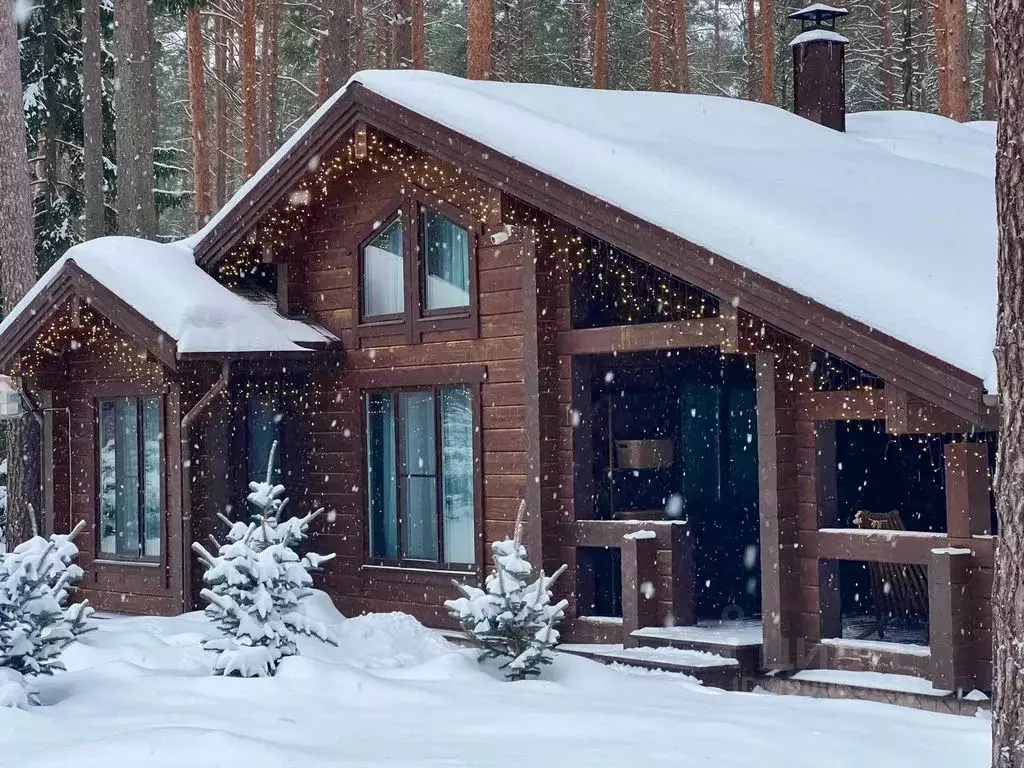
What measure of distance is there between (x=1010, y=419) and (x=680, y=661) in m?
4.40

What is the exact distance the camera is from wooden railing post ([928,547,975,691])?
27.6ft

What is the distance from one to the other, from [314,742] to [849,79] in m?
28.3

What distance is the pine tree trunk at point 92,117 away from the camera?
20828mm

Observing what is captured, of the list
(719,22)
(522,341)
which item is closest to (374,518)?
(522,341)

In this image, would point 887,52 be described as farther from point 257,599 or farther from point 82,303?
point 257,599

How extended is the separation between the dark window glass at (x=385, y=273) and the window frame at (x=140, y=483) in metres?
2.32

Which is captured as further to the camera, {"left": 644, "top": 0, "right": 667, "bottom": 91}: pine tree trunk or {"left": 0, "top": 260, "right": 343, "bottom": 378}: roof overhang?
{"left": 644, "top": 0, "right": 667, "bottom": 91}: pine tree trunk

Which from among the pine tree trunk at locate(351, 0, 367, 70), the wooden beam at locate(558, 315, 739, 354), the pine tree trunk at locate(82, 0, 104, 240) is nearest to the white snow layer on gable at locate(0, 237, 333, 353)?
the wooden beam at locate(558, 315, 739, 354)

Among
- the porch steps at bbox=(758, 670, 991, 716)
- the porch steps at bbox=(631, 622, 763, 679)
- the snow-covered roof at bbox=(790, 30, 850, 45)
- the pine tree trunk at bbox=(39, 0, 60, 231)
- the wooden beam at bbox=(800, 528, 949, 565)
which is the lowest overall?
the porch steps at bbox=(758, 670, 991, 716)

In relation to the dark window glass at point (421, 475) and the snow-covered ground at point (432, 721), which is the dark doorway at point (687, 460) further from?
the snow-covered ground at point (432, 721)

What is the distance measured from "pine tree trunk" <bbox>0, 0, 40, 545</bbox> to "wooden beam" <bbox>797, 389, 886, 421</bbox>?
1062 cm

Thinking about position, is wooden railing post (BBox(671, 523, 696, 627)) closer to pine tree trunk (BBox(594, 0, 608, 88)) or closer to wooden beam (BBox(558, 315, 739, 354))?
wooden beam (BBox(558, 315, 739, 354))

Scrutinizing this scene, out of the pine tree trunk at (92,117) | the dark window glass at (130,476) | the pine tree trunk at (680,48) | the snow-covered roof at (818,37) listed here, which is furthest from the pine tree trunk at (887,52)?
the dark window glass at (130,476)

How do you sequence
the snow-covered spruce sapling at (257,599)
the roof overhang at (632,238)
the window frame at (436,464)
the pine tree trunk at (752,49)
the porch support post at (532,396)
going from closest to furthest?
the roof overhang at (632,238), the snow-covered spruce sapling at (257,599), the porch support post at (532,396), the window frame at (436,464), the pine tree trunk at (752,49)
